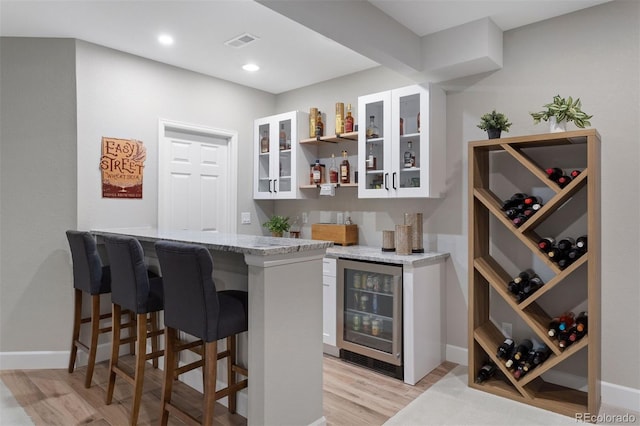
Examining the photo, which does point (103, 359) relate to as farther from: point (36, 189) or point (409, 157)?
point (409, 157)

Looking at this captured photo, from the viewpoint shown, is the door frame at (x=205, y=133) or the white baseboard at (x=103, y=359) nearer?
the white baseboard at (x=103, y=359)

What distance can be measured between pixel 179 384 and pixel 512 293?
8.00 ft

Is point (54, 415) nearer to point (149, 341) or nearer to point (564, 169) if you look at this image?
point (149, 341)

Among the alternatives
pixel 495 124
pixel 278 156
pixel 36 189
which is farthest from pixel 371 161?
pixel 36 189

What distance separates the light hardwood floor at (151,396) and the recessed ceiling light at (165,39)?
8.78 ft

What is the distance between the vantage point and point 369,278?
10.7 feet

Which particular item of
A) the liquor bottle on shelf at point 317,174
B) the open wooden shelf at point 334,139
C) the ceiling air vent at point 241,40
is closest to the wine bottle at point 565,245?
the open wooden shelf at point 334,139

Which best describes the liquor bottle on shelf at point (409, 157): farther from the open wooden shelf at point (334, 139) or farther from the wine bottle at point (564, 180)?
the wine bottle at point (564, 180)

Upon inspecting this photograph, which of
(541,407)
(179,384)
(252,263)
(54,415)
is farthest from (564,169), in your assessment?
(54,415)

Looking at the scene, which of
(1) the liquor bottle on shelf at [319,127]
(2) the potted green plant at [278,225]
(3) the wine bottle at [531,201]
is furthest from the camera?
(2) the potted green plant at [278,225]

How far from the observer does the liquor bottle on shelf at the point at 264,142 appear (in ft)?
15.0

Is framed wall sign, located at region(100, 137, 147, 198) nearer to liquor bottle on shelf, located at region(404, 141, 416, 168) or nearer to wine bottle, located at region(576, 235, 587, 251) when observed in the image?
liquor bottle on shelf, located at region(404, 141, 416, 168)

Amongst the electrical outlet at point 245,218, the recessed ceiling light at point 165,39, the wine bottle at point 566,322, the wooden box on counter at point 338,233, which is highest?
the recessed ceiling light at point 165,39

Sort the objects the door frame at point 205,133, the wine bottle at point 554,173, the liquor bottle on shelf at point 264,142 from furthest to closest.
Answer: the liquor bottle on shelf at point 264,142 → the door frame at point 205,133 → the wine bottle at point 554,173
